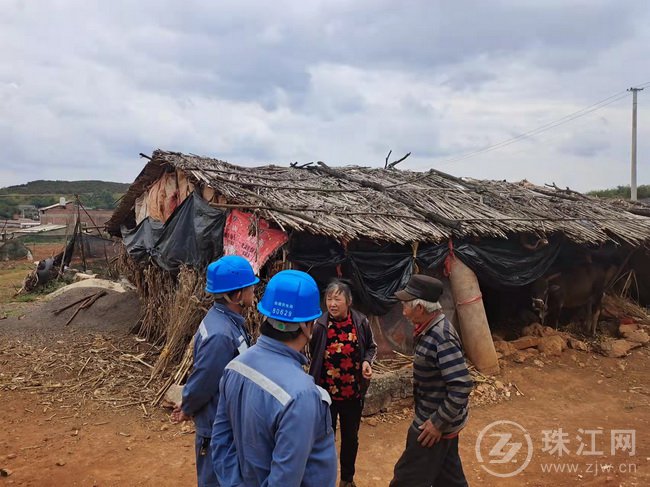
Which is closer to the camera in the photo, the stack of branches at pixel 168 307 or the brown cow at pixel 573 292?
the stack of branches at pixel 168 307

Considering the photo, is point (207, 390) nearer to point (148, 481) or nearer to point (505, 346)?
point (148, 481)

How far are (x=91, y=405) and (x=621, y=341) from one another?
876cm

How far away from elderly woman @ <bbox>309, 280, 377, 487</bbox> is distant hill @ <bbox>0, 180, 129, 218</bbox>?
44.7 metres

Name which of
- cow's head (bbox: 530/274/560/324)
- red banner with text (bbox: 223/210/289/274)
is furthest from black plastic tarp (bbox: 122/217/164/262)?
cow's head (bbox: 530/274/560/324)

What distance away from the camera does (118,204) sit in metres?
10.3

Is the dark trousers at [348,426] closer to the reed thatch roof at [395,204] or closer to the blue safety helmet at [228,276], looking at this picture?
the blue safety helmet at [228,276]

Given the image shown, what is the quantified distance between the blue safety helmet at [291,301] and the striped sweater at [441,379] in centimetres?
116

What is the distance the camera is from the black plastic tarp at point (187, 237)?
701 cm

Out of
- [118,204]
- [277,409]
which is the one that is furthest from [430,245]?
[118,204]

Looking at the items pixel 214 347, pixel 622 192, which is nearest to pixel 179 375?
pixel 214 347

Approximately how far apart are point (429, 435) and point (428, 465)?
235 mm

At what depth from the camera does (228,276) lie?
2795mm

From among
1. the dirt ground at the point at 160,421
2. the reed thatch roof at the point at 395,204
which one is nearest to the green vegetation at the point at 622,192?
the reed thatch roof at the point at 395,204

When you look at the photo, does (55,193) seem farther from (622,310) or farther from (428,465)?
(428,465)
